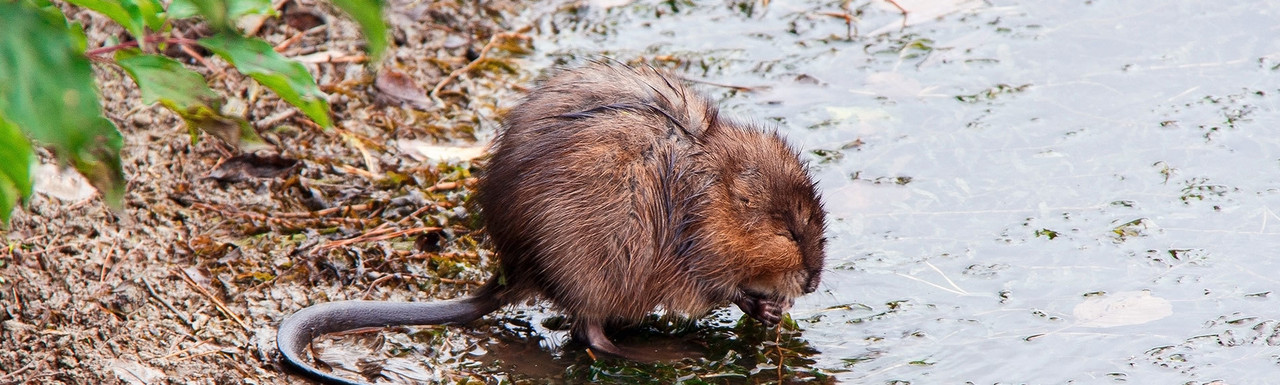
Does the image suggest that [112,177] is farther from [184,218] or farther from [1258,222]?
[1258,222]

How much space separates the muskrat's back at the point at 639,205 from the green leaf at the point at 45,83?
189 centimetres

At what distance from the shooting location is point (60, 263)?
12.8 ft

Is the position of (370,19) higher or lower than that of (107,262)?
higher

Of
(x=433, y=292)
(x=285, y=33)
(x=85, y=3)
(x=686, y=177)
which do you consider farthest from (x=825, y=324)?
(x=285, y=33)

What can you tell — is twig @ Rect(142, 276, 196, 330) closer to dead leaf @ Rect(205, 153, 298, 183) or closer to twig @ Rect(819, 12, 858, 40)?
dead leaf @ Rect(205, 153, 298, 183)

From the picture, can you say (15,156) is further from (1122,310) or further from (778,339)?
(1122,310)

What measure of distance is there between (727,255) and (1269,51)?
2782 millimetres

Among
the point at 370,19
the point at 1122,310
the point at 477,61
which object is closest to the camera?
the point at 370,19

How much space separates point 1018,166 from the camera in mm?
4328

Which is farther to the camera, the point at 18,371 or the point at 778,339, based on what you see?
the point at 778,339

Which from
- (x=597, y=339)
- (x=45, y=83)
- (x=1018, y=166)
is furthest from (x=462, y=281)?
(x=45, y=83)

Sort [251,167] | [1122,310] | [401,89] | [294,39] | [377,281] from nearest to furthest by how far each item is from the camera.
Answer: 1. [1122,310]
2. [377,281]
3. [251,167]
4. [401,89]
5. [294,39]

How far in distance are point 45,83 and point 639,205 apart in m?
2.05

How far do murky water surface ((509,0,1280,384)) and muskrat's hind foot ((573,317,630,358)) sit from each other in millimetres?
584
